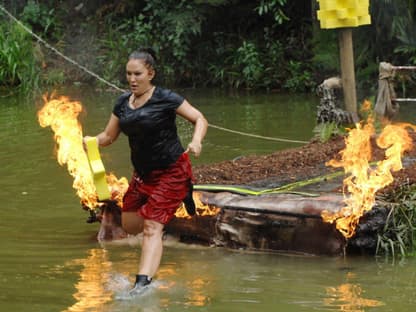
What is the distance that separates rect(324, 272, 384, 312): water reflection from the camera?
21.1 ft

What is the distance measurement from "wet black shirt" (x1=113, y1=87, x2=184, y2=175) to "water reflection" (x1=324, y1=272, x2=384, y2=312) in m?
1.45

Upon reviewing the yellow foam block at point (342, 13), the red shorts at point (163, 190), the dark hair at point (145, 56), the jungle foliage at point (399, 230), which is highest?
the yellow foam block at point (342, 13)

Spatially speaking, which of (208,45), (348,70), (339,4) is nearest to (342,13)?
(339,4)

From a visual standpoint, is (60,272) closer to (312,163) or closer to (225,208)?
(225,208)

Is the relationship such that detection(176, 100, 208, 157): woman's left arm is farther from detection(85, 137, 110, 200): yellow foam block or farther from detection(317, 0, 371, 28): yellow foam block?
detection(317, 0, 371, 28): yellow foam block

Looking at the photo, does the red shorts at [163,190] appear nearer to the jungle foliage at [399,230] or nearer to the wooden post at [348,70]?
the jungle foliage at [399,230]

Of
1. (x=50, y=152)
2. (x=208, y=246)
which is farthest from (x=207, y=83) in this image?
(x=208, y=246)

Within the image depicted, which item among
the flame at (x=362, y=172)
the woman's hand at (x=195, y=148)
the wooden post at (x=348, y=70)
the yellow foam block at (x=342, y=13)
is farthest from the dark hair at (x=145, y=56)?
the wooden post at (x=348, y=70)

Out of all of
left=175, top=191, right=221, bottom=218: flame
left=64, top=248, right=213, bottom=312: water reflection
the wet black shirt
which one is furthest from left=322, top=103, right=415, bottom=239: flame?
the wet black shirt

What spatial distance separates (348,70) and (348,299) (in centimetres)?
484

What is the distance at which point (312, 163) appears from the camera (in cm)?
979

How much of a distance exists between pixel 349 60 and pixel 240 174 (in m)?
2.42

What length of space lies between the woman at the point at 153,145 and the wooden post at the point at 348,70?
4363 mm

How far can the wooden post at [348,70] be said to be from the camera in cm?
1102
